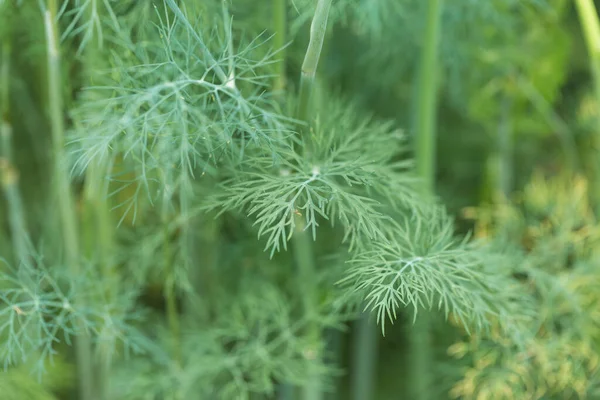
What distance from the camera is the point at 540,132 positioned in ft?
3.59

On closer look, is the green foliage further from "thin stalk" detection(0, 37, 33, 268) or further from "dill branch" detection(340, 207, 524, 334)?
"thin stalk" detection(0, 37, 33, 268)

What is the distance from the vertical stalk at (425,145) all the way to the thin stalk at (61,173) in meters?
0.39

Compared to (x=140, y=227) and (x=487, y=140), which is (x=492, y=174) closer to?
(x=487, y=140)

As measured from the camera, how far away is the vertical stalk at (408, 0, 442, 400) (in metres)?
0.77

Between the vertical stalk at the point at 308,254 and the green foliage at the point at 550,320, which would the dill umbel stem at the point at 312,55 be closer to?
the vertical stalk at the point at 308,254

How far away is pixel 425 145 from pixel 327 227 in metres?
0.18

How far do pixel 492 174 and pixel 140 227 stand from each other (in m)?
0.52

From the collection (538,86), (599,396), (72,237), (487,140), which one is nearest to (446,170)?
(487,140)

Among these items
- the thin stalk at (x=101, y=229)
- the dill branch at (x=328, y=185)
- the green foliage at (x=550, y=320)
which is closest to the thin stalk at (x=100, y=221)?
the thin stalk at (x=101, y=229)

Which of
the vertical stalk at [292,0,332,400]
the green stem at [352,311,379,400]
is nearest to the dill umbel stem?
the vertical stalk at [292,0,332,400]

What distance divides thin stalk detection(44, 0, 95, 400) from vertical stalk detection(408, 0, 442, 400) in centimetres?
39

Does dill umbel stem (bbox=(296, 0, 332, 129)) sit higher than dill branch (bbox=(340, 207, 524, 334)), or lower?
higher

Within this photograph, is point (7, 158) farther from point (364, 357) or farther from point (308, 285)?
point (364, 357)

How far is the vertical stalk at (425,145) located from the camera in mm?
770
